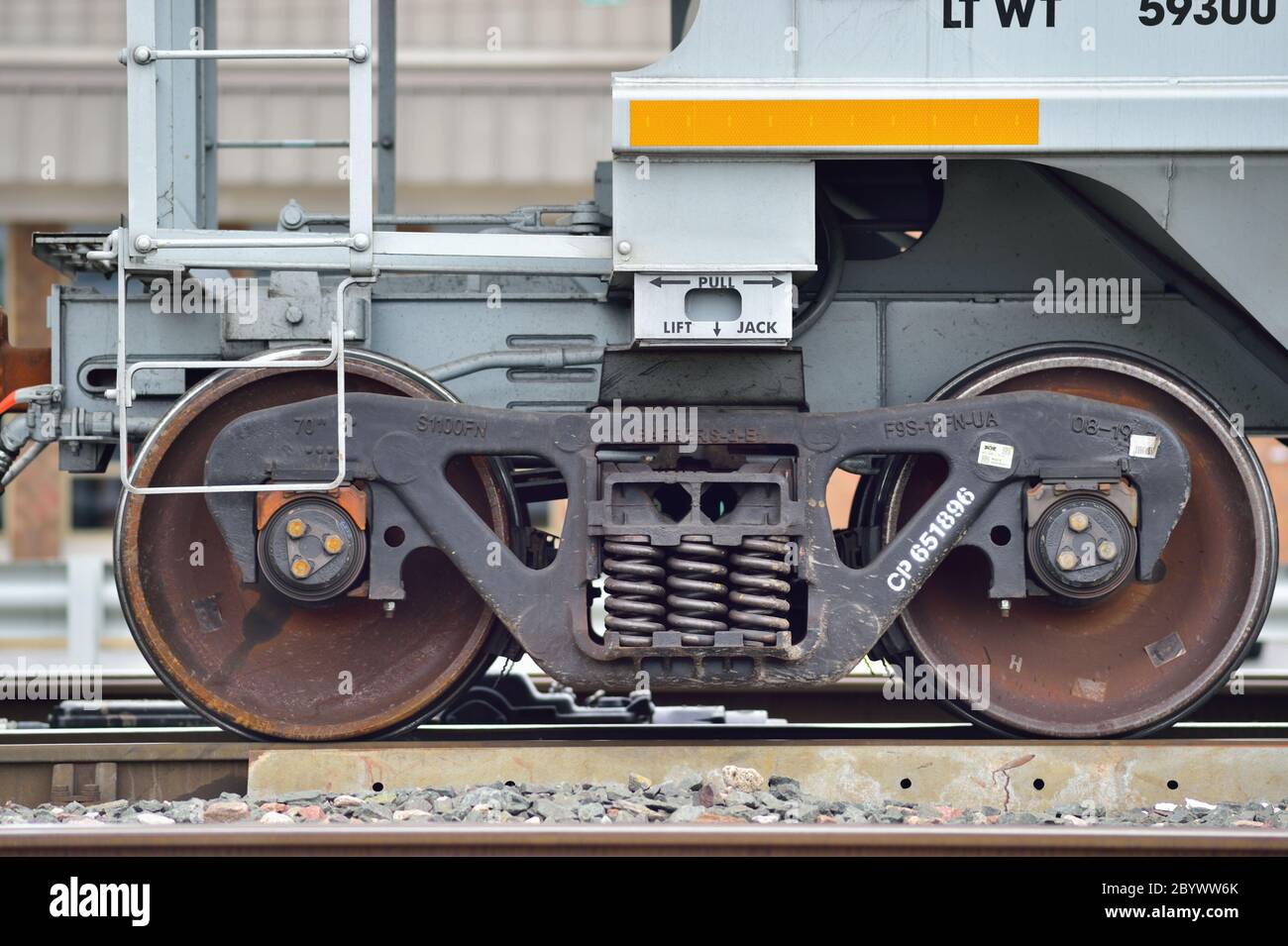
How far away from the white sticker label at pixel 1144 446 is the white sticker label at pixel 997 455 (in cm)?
39

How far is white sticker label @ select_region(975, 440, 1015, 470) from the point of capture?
454 centimetres

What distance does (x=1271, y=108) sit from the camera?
425cm

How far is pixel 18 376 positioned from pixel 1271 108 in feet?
14.1

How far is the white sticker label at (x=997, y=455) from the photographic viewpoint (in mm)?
4539

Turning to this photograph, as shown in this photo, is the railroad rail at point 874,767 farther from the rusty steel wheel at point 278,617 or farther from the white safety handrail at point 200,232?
the white safety handrail at point 200,232

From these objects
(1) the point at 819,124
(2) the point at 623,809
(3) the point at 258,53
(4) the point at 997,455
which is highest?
(3) the point at 258,53

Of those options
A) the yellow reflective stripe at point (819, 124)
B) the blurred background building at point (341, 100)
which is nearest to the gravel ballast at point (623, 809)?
the yellow reflective stripe at point (819, 124)

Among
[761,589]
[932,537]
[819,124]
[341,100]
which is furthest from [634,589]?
[341,100]

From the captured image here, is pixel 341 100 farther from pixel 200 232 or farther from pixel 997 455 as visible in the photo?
Result: pixel 997 455

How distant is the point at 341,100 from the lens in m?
10.9

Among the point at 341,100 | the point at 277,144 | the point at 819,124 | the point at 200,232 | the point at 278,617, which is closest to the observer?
the point at 819,124

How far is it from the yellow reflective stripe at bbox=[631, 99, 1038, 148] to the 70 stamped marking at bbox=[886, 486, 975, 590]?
1.11m

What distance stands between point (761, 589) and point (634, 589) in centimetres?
40
